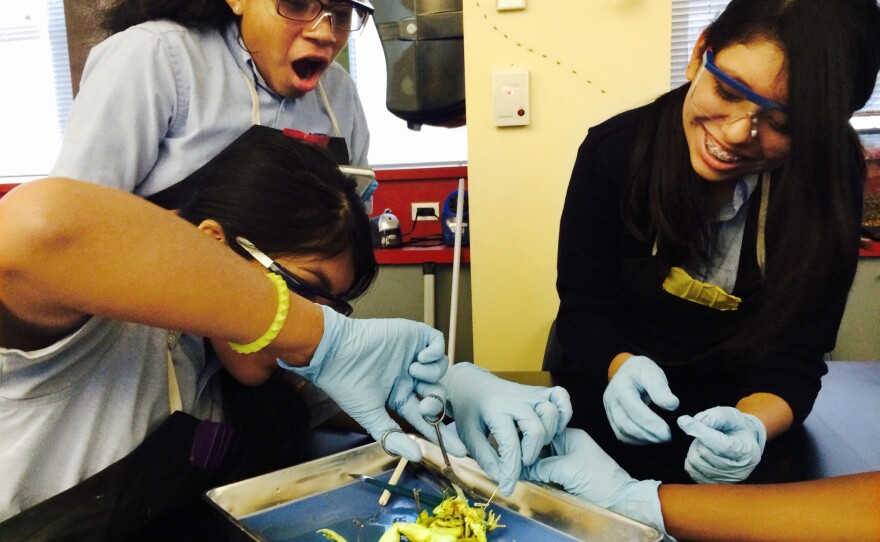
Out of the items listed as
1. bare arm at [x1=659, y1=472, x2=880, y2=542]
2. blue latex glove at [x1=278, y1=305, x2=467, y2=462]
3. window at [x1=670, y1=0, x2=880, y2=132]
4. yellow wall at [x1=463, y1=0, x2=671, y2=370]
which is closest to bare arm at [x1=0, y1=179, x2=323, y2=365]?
blue latex glove at [x1=278, y1=305, x2=467, y2=462]

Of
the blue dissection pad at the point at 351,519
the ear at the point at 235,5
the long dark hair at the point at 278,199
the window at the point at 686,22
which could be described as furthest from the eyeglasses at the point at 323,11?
the window at the point at 686,22

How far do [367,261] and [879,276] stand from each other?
1.89m

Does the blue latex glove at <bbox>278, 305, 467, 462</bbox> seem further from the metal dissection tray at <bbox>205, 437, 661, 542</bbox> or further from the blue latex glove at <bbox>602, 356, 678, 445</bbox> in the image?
the blue latex glove at <bbox>602, 356, 678, 445</bbox>

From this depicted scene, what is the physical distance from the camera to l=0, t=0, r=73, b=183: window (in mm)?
2996

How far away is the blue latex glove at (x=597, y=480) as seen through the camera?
2.53ft

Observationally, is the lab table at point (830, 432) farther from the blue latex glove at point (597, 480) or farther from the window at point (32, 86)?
the window at point (32, 86)

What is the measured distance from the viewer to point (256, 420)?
0.97 m

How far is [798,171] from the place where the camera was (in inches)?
39.2

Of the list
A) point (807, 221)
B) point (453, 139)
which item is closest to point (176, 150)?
point (807, 221)

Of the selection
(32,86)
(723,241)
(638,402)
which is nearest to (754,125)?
(723,241)

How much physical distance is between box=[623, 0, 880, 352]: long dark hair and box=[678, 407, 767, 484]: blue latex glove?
0.27 m

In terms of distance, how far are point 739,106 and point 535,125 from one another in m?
0.87

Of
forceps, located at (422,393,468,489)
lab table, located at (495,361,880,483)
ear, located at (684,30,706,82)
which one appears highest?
ear, located at (684,30,706,82)

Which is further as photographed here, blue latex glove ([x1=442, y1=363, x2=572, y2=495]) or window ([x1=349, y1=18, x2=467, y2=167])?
window ([x1=349, y1=18, x2=467, y2=167])
